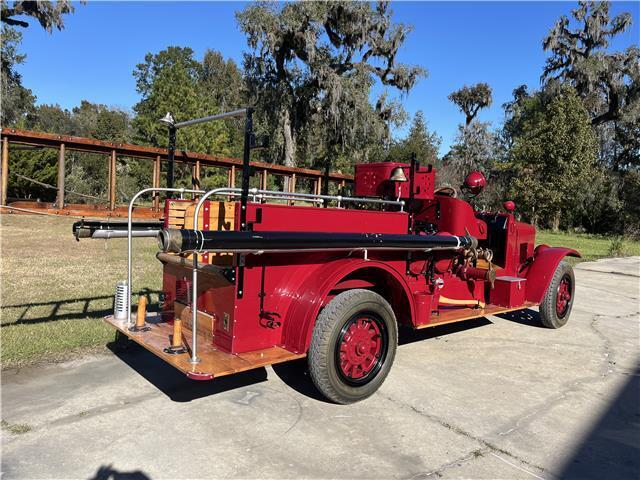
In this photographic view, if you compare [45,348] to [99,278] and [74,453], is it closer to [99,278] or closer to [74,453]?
[74,453]

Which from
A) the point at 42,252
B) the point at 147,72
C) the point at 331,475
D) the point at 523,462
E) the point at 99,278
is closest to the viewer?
the point at 331,475

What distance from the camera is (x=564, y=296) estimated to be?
6.98 metres

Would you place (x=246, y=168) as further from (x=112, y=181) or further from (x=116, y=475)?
(x=112, y=181)

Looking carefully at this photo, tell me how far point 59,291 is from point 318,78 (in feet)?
69.1

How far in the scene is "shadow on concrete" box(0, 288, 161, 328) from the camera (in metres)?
5.80

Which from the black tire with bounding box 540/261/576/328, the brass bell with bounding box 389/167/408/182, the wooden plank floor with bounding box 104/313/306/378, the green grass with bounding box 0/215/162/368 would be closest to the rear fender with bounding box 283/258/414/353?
the wooden plank floor with bounding box 104/313/306/378

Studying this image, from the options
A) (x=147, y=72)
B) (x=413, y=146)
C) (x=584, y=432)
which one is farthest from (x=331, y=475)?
(x=147, y=72)

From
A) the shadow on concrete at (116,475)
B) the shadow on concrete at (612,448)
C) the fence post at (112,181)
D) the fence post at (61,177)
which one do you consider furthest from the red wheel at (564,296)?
the fence post at (61,177)

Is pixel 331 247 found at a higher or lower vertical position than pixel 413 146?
lower

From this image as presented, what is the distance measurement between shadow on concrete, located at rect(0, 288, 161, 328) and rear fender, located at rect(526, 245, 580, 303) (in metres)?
5.28

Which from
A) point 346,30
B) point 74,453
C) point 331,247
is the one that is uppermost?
point 346,30

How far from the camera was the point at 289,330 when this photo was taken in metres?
3.78

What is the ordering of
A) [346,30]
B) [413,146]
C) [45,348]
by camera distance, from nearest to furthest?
[45,348], [346,30], [413,146]

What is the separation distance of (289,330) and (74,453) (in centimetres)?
164
